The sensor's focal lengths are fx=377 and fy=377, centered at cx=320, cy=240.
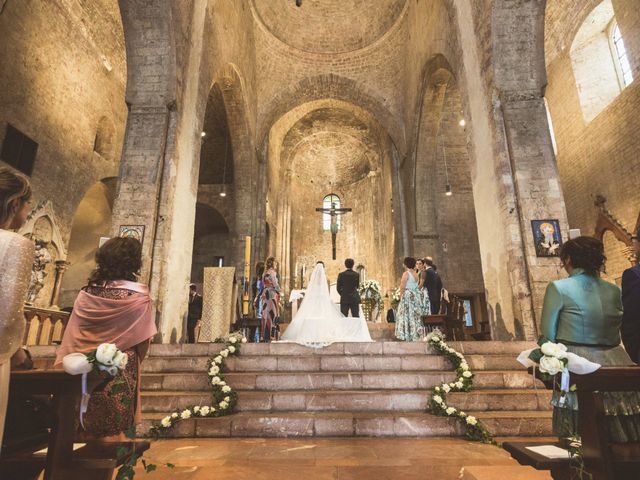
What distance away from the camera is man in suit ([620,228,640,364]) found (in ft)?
6.59

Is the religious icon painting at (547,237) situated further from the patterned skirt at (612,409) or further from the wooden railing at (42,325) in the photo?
the wooden railing at (42,325)

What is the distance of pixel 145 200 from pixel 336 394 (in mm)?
5391

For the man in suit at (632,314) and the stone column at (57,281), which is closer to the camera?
the man in suit at (632,314)

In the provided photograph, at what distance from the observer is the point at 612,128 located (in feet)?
35.3

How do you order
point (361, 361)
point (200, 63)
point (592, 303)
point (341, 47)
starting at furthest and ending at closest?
point (341, 47)
point (200, 63)
point (361, 361)
point (592, 303)

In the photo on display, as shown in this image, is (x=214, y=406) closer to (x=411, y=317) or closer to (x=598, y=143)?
(x=411, y=317)

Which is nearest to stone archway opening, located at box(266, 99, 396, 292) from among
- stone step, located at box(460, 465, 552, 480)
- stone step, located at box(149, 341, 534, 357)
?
stone step, located at box(149, 341, 534, 357)

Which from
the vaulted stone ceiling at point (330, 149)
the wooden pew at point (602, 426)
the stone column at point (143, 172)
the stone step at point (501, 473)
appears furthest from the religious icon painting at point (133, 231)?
the vaulted stone ceiling at point (330, 149)

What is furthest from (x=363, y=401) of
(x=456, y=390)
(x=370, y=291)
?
(x=370, y=291)

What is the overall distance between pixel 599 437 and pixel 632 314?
0.76 m

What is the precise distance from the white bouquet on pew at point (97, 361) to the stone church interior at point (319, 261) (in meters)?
0.01

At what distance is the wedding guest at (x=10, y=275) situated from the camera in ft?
4.74

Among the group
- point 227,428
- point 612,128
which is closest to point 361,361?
point 227,428

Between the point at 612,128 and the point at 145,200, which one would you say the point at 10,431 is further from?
the point at 612,128
